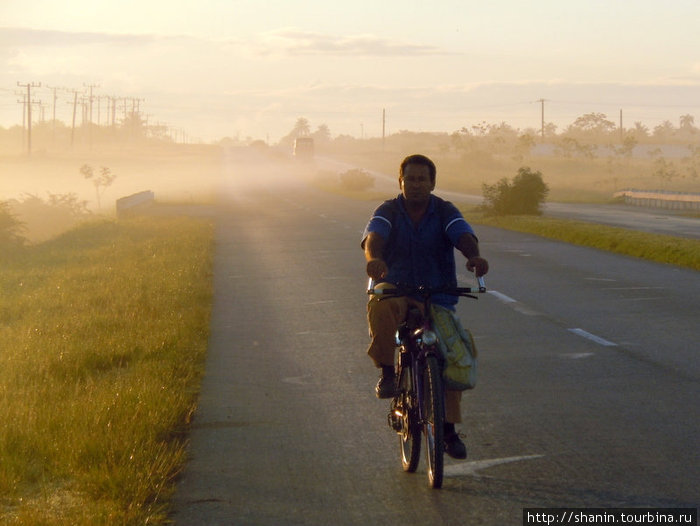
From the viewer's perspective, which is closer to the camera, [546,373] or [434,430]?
[434,430]

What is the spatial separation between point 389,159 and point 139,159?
36.8 m

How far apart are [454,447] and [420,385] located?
458 millimetres

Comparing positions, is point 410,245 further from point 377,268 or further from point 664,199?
point 664,199

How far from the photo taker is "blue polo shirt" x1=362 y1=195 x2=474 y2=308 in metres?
6.34

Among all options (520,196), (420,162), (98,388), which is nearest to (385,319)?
(420,162)

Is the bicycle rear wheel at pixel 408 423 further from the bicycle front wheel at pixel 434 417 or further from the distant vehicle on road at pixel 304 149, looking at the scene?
the distant vehicle on road at pixel 304 149

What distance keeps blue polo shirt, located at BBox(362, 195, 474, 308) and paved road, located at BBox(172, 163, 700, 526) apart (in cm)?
114

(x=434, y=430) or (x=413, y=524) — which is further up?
(x=434, y=430)

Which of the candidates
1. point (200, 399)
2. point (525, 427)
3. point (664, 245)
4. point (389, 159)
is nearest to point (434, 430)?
point (525, 427)

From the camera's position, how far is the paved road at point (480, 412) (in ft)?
19.0

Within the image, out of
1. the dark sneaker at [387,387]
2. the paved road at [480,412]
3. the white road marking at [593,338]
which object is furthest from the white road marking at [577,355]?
the dark sneaker at [387,387]

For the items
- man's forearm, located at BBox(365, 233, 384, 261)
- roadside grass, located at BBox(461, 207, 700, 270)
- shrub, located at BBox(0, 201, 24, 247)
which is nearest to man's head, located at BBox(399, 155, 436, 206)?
man's forearm, located at BBox(365, 233, 384, 261)

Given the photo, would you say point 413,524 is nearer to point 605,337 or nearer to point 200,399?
point 200,399

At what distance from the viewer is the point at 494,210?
38625 millimetres
